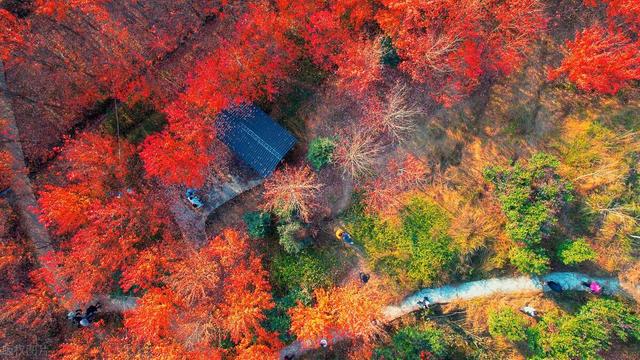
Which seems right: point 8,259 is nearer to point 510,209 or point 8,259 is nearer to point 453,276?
point 453,276

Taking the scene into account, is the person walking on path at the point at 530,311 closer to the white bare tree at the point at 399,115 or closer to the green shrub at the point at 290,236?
the white bare tree at the point at 399,115

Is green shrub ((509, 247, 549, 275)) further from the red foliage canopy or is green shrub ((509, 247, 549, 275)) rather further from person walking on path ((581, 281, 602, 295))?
the red foliage canopy

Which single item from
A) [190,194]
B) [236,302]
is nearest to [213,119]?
[190,194]

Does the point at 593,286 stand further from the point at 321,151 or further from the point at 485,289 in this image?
the point at 321,151

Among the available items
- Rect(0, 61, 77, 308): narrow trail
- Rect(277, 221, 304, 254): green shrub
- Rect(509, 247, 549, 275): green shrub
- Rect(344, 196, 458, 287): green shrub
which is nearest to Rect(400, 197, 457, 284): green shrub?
Rect(344, 196, 458, 287): green shrub

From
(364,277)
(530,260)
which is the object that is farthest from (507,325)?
(364,277)
